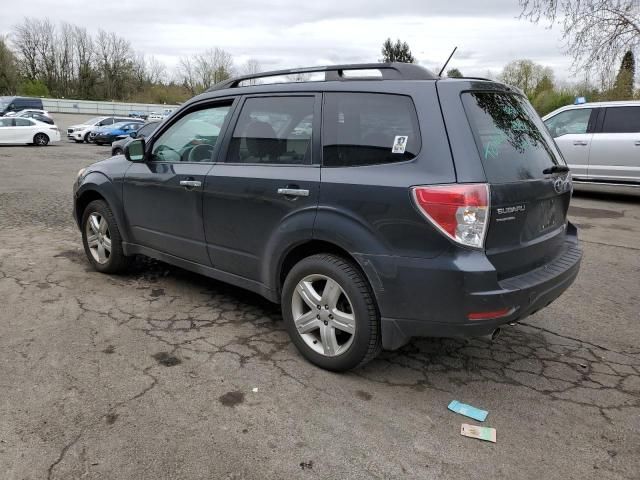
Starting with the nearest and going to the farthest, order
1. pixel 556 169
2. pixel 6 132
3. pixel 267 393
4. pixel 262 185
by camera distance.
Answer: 1. pixel 267 393
2. pixel 556 169
3. pixel 262 185
4. pixel 6 132

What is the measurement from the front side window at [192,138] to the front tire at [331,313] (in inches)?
52.5

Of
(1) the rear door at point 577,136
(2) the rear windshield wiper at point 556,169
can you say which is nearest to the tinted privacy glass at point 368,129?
(2) the rear windshield wiper at point 556,169

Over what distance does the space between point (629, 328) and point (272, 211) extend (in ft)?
9.79

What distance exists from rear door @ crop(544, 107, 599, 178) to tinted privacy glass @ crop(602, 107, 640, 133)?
25 cm

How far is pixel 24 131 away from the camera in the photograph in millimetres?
24219

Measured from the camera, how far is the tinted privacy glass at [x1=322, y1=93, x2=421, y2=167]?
294 centimetres

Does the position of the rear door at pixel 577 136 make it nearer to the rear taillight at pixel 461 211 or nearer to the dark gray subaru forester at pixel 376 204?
the dark gray subaru forester at pixel 376 204

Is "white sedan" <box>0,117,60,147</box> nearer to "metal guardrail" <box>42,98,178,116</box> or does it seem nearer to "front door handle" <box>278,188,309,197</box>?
"front door handle" <box>278,188,309,197</box>

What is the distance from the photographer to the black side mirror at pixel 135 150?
4.49 m

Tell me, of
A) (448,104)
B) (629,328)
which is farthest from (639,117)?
(448,104)

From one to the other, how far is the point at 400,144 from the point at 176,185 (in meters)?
1.99

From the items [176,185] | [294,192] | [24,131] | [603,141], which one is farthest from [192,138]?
[24,131]

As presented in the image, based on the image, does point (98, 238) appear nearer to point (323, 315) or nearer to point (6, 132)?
point (323, 315)

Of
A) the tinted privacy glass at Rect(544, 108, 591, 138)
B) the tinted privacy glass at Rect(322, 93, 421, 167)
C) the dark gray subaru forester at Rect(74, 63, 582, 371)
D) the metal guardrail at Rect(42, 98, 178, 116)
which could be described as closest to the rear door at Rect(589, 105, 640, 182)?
the tinted privacy glass at Rect(544, 108, 591, 138)
